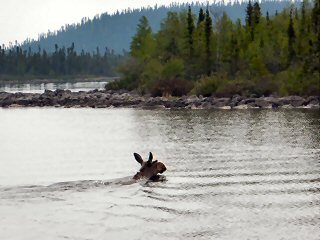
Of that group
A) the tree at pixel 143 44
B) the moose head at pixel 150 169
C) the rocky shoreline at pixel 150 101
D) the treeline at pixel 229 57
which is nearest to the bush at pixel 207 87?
the treeline at pixel 229 57

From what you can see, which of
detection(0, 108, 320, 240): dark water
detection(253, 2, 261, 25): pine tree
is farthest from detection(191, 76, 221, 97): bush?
detection(0, 108, 320, 240): dark water

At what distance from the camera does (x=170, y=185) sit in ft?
100.0

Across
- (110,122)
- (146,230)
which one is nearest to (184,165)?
(146,230)

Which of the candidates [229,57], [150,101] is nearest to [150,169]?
[150,101]

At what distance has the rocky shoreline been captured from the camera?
87.2 m

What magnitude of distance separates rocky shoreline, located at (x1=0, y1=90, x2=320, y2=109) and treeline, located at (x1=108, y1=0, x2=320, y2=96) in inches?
221

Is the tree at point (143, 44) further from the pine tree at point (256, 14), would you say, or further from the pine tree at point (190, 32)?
the pine tree at point (256, 14)

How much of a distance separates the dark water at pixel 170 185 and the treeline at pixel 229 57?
40316 mm

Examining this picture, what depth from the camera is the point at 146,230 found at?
22.2m

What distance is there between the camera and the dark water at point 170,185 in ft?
73.8

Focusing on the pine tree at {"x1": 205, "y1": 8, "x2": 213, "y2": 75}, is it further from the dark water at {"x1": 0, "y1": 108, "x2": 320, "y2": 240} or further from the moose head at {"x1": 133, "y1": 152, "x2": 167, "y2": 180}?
the moose head at {"x1": 133, "y1": 152, "x2": 167, "y2": 180}

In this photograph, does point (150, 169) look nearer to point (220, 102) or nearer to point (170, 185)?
point (170, 185)

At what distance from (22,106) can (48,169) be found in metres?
77.4

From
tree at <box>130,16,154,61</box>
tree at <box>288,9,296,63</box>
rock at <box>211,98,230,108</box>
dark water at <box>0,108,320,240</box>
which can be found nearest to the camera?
dark water at <box>0,108,320,240</box>
